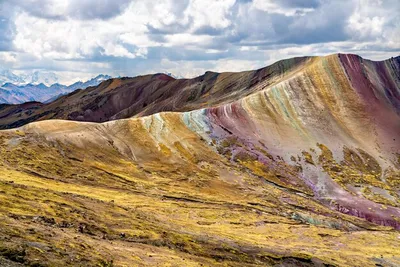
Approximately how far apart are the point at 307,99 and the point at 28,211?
129 m

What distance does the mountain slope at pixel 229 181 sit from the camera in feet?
164

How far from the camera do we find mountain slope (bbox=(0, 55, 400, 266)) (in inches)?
1973

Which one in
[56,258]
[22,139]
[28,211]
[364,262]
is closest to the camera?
→ [56,258]

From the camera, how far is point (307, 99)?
160 m

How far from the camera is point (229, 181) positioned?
110750mm

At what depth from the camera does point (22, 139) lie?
10200 cm

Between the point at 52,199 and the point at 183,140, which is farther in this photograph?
the point at 183,140

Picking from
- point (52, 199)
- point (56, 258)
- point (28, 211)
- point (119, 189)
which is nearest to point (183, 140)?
point (119, 189)

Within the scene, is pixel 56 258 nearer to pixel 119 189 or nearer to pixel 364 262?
pixel 364 262

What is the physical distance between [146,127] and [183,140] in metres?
12.8

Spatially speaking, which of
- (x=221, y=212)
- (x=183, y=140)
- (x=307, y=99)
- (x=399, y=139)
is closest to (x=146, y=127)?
(x=183, y=140)

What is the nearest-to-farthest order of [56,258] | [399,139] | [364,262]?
[56,258] < [364,262] < [399,139]

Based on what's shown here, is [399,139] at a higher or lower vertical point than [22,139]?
higher

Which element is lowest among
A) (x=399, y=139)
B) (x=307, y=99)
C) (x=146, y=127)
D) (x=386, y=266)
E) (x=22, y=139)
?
(x=386, y=266)
